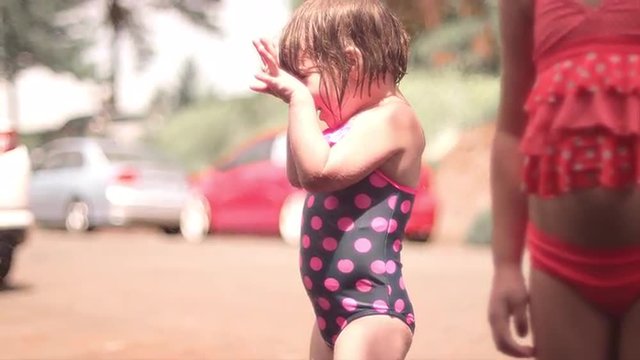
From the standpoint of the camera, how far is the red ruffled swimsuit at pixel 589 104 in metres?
1.44

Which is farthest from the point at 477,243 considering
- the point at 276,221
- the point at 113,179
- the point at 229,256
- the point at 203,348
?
the point at 203,348

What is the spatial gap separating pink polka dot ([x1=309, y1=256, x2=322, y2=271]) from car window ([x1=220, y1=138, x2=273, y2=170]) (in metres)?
9.87

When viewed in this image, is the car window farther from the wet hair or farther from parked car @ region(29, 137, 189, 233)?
the wet hair

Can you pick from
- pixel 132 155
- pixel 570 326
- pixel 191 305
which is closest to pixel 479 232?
pixel 132 155

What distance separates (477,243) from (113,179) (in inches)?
174

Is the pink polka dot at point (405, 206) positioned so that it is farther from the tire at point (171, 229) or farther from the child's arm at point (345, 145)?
the tire at point (171, 229)

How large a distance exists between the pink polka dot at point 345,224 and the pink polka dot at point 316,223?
4 cm

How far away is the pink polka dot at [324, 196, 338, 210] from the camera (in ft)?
6.35

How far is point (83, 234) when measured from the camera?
12.7m

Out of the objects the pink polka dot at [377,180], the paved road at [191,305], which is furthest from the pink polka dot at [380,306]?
the paved road at [191,305]

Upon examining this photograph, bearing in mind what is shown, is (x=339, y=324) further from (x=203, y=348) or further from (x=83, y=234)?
(x=83, y=234)

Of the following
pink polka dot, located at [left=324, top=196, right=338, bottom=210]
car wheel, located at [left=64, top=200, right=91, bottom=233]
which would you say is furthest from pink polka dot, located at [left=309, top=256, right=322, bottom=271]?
car wheel, located at [left=64, top=200, right=91, bottom=233]

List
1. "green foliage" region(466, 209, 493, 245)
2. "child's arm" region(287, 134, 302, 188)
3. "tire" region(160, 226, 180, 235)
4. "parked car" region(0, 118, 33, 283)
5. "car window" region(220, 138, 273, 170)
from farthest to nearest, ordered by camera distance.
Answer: "tire" region(160, 226, 180, 235), "car window" region(220, 138, 273, 170), "green foliage" region(466, 209, 493, 245), "parked car" region(0, 118, 33, 283), "child's arm" region(287, 134, 302, 188)

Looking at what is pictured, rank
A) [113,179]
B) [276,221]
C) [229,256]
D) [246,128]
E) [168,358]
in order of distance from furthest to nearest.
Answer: [246,128] < [113,179] < [276,221] < [229,256] < [168,358]
